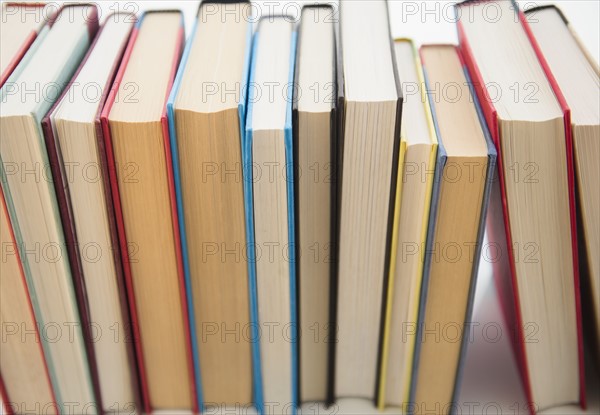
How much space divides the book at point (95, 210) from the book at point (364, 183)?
229 millimetres

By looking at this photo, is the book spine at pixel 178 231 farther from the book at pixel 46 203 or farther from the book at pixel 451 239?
the book at pixel 451 239

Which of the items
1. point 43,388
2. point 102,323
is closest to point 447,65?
point 102,323

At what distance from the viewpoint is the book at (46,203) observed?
59cm

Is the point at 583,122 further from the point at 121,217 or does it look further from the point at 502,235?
the point at 121,217

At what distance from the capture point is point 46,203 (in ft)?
2.02

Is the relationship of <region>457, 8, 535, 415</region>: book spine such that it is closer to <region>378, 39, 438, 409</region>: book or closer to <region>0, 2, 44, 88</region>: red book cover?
<region>378, 39, 438, 409</region>: book

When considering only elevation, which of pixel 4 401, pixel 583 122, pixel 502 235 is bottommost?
pixel 4 401

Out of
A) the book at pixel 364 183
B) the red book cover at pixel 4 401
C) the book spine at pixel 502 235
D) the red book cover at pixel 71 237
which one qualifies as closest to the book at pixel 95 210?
the red book cover at pixel 71 237

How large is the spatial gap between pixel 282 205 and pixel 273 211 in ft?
0.04

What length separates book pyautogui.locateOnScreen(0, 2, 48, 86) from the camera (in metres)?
0.67

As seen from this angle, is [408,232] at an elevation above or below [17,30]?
below

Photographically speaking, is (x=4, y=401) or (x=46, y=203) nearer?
(x=46, y=203)

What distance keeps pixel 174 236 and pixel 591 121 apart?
419mm

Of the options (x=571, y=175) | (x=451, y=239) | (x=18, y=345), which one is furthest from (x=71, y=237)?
(x=571, y=175)
